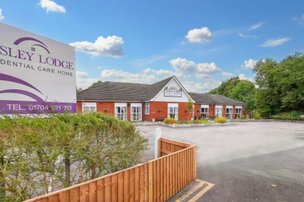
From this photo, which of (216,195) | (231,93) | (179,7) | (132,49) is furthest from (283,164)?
(231,93)

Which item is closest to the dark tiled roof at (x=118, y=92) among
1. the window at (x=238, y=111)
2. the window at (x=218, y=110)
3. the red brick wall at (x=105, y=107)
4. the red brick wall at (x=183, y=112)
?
the red brick wall at (x=105, y=107)

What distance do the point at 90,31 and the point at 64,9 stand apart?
552 cm

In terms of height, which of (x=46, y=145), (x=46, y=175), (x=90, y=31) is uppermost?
(x=90, y=31)

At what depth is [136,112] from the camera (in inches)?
1033

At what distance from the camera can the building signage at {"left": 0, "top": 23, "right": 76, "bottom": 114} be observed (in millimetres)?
3822

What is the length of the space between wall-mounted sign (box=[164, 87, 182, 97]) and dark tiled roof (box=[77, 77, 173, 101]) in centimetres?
105

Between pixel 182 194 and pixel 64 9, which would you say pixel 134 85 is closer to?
pixel 64 9

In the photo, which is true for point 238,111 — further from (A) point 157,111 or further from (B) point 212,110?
(A) point 157,111

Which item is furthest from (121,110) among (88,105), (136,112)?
(88,105)

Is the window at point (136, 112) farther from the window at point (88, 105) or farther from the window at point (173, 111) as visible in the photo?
the window at point (88, 105)

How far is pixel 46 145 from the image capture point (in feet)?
10.4

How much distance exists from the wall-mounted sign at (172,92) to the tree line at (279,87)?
1958 cm

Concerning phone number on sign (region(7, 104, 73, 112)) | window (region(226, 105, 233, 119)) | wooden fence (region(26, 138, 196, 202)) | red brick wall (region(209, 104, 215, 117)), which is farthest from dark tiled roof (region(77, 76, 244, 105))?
wooden fence (region(26, 138, 196, 202))

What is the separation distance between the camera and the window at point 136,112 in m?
25.8
